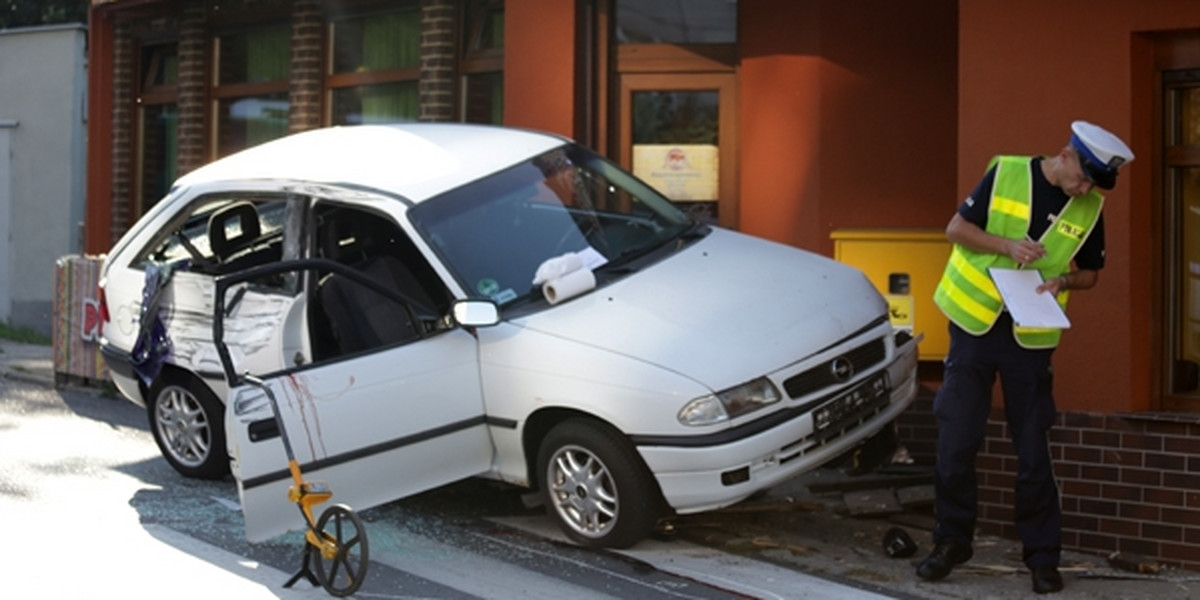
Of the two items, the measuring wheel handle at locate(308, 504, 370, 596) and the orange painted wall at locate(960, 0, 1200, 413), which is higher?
the orange painted wall at locate(960, 0, 1200, 413)

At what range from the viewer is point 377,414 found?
7.43 m

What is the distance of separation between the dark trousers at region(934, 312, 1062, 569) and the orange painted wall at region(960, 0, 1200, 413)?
73cm

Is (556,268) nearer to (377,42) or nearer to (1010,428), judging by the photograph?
(1010,428)

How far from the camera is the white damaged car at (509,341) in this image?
7.30 meters

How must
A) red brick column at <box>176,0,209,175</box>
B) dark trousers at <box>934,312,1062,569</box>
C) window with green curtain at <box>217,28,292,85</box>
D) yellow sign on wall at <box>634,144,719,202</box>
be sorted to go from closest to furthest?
dark trousers at <box>934,312,1062,569</box> → yellow sign on wall at <box>634,144,719,202</box> → window with green curtain at <box>217,28,292,85</box> → red brick column at <box>176,0,209,175</box>

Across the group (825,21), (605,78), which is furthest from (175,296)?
(825,21)

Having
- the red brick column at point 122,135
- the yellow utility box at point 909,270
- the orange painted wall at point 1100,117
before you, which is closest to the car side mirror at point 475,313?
the orange painted wall at point 1100,117

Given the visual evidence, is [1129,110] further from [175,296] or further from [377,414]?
[175,296]

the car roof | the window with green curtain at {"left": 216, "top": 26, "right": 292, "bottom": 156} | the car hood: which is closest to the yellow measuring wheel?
the car hood

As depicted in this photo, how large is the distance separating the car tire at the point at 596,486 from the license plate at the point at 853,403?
0.77 m

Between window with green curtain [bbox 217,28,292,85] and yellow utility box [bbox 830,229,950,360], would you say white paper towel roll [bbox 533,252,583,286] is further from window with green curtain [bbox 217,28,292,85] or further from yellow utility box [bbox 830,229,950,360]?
window with green curtain [bbox 217,28,292,85]

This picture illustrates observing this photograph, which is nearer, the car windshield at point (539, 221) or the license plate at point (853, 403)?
the license plate at point (853, 403)

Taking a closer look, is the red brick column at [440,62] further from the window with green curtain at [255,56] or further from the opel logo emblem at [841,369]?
the opel logo emblem at [841,369]

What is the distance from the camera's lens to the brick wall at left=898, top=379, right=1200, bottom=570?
24.7 ft
